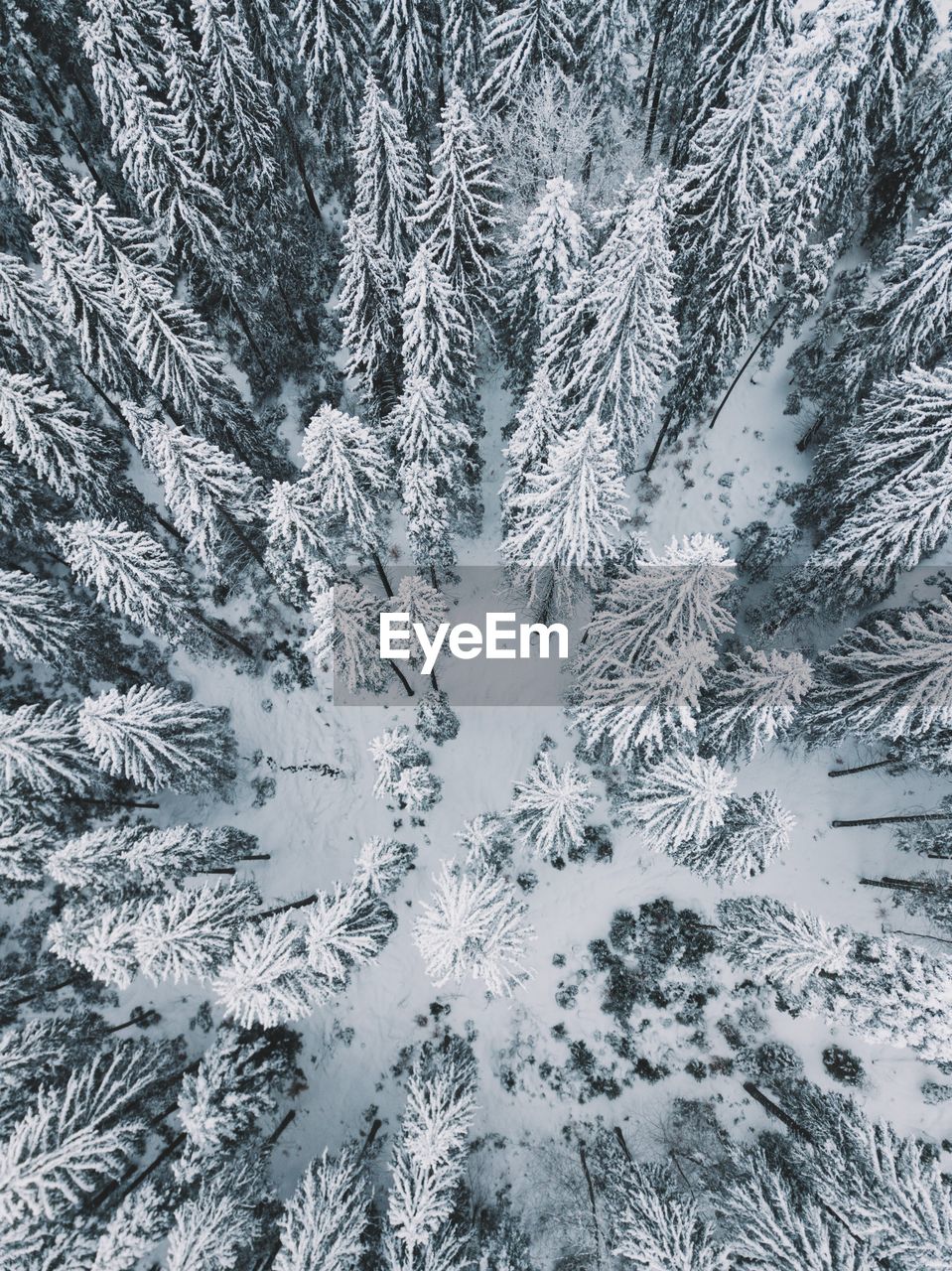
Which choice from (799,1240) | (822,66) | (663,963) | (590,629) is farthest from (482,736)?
(822,66)

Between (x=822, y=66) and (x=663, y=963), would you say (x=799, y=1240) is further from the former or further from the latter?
(x=822, y=66)

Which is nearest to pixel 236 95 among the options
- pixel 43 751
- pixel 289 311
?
pixel 289 311

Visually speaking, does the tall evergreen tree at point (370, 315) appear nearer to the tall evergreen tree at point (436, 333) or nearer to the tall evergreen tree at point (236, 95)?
the tall evergreen tree at point (436, 333)

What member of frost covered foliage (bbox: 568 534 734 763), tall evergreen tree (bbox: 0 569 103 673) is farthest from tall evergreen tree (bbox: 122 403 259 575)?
frost covered foliage (bbox: 568 534 734 763)

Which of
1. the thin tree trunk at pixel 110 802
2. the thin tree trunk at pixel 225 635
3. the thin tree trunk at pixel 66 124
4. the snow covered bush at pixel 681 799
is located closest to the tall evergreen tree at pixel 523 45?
the thin tree trunk at pixel 66 124

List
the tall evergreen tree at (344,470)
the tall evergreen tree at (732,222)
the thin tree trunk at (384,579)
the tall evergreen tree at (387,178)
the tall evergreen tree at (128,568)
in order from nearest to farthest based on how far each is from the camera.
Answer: the tall evergreen tree at (732,222) → the tall evergreen tree at (344,470) → the tall evergreen tree at (387,178) → the tall evergreen tree at (128,568) → the thin tree trunk at (384,579)

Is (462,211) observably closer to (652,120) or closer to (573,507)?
(573,507)
